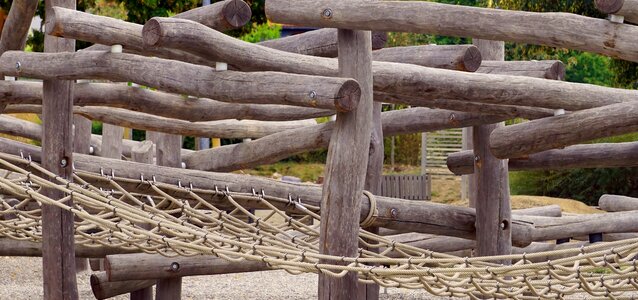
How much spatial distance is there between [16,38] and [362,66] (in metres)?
2.71

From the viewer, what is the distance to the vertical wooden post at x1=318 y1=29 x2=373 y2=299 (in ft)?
16.5

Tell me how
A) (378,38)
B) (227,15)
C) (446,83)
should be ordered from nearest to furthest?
(446,83)
(227,15)
(378,38)

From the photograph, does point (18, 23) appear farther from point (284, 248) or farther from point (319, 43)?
point (284, 248)

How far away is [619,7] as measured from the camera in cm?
505

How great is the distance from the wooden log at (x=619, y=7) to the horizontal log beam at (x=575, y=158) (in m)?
2.23

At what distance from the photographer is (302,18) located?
17.1ft

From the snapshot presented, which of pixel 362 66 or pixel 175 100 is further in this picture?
pixel 175 100

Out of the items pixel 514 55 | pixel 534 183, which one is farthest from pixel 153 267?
pixel 514 55

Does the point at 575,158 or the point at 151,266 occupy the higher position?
the point at 575,158

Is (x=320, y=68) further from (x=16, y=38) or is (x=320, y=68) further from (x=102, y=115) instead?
(x=102, y=115)

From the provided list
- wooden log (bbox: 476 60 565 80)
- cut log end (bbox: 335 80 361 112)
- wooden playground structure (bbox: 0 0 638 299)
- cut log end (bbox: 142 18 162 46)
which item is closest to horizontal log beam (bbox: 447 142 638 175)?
wooden playground structure (bbox: 0 0 638 299)

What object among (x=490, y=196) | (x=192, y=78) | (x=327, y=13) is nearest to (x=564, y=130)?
(x=490, y=196)

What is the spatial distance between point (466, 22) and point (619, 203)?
13.9ft

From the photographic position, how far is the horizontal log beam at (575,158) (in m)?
7.26
